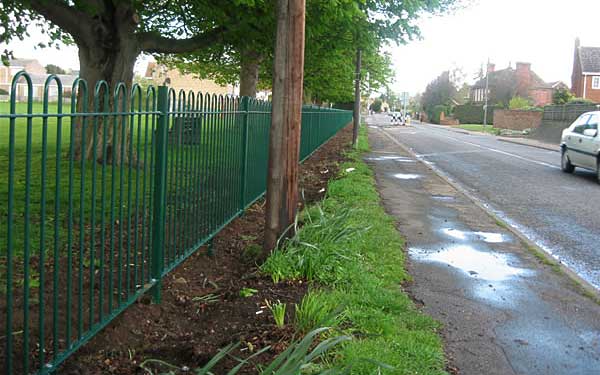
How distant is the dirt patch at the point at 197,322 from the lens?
425 centimetres

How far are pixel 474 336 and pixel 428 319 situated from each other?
349 millimetres

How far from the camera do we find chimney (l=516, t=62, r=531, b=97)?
292 ft

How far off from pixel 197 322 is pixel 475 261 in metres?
3.54

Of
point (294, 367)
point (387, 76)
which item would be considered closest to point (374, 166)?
point (294, 367)

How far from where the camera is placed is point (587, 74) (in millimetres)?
67688

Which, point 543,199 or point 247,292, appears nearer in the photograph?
point 247,292

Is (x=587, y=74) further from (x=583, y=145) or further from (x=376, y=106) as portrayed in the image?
(x=376, y=106)

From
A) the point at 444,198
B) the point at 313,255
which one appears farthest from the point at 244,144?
the point at 444,198

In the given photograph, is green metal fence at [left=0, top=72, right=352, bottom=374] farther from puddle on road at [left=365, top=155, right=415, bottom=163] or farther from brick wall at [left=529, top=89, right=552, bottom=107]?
brick wall at [left=529, top=89, right=552, bottom=107]

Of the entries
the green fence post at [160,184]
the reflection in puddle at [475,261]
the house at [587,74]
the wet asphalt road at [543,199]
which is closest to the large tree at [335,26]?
the wet asphalt road at [543,199]

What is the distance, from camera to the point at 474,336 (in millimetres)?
4977

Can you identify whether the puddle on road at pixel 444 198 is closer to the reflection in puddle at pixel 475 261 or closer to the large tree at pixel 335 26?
the large tree at pixel 335 26

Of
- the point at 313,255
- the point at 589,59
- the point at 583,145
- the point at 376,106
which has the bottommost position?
the point at 313,255

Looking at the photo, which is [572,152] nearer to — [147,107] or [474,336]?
[474,336]
